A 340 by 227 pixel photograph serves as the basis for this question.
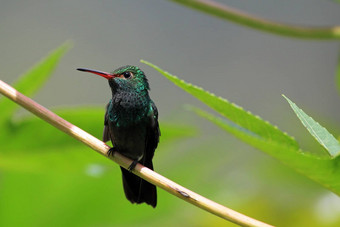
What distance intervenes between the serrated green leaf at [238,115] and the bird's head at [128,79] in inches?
18.1

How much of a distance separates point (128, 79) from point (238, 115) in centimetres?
51

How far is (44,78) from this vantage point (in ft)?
2.87

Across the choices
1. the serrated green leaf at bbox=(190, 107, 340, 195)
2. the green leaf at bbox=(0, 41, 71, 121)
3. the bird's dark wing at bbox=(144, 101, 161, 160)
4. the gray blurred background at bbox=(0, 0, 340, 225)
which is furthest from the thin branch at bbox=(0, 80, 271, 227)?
the gray blurred background at bbox=(0, 0, 340, 225)

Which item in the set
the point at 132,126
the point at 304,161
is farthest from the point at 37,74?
the point at 304,161

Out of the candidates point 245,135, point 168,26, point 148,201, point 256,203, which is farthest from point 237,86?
point 245,135

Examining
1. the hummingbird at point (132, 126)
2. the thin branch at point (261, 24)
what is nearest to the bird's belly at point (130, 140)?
the hummingbird at point (132, 126)

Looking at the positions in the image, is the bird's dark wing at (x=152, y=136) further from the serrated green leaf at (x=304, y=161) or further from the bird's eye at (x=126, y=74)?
the serrated green leaf at (x=304, y=161)

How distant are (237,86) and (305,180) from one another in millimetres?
2306

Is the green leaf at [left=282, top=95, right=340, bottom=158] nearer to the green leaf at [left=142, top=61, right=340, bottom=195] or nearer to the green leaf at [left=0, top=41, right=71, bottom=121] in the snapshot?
the green leaf at [left=142, top=61, right=340, bottom=195]

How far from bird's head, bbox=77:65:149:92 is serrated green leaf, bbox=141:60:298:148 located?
46 centimetres

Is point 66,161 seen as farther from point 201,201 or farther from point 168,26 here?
point 168,26

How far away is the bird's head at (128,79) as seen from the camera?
1039mm

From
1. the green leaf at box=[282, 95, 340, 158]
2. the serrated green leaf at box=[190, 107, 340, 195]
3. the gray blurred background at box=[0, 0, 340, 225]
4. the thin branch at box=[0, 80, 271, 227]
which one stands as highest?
the green leaf at box=[282, 95, 340, 158]

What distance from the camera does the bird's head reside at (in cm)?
104
